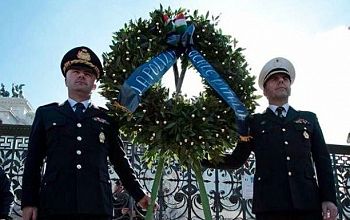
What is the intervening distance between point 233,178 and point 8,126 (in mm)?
2698

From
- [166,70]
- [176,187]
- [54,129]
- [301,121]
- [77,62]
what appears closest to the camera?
[54,129]

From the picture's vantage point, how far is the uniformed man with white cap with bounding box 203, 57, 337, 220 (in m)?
2.77

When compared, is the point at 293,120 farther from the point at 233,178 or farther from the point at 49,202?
the point at 233,178

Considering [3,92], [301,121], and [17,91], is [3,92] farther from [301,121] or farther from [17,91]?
[301,121]

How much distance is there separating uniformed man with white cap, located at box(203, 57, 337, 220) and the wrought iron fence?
6.51 ft

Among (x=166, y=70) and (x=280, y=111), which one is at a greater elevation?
(x=166, y=70)

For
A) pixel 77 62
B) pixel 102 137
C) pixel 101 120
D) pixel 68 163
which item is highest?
pixel 77 62

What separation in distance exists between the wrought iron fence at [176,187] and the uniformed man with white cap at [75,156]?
6.96 ft

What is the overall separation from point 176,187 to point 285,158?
2518mm

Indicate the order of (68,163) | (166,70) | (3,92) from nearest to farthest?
(68,163) → (166,70) → (3,92)

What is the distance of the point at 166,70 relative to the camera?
3350 mm

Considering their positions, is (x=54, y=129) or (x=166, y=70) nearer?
(x=54, y=129)

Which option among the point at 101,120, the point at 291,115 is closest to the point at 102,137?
the point at 101,120

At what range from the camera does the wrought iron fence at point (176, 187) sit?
5.14 meters
